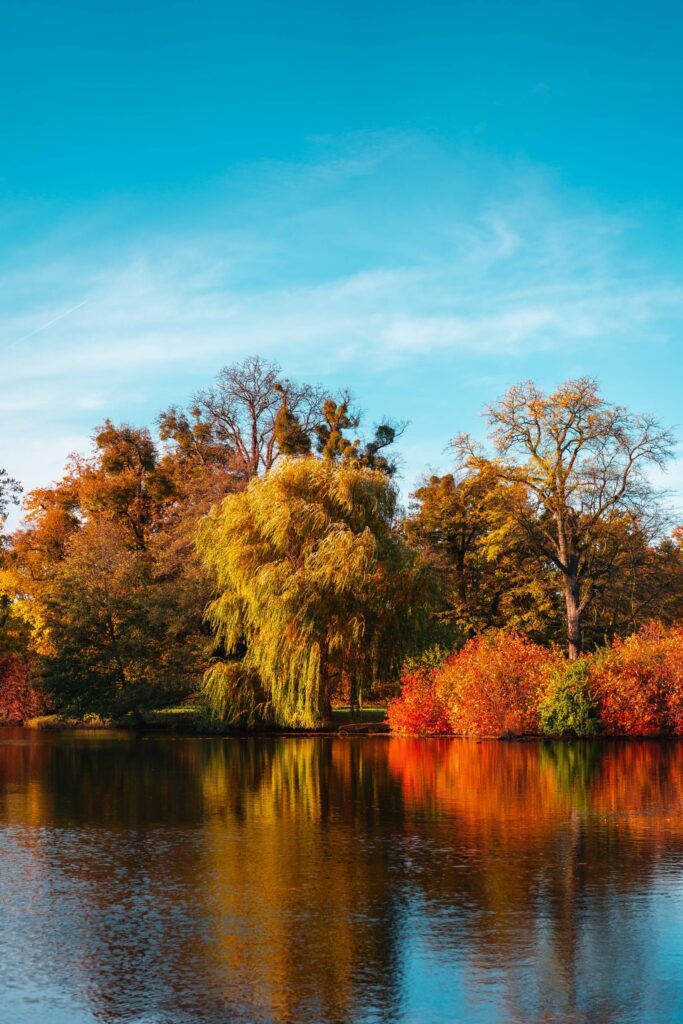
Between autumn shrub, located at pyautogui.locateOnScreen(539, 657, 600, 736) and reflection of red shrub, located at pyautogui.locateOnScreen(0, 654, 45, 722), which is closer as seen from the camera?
autumn shrub, located at pyautogui.locateOnScreen(539, 657, 600, 736)

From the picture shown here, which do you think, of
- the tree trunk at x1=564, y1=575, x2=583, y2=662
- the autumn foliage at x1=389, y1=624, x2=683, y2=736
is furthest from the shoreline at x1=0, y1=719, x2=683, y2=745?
the tree trunk at x1=564, y1=575, x2=583, y2=662

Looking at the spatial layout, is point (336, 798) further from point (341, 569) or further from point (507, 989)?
point (341, 569)

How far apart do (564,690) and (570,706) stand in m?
0.57

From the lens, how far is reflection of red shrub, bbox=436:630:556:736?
35656 mm

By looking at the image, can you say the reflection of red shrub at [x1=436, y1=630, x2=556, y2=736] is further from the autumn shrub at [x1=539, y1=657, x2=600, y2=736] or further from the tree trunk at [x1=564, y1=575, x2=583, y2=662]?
the tree trunk at [x1=564, y1=575, x2=583, y2=662]

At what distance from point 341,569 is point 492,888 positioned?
2815 cm

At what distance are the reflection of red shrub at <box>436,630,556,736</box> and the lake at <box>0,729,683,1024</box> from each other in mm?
14159

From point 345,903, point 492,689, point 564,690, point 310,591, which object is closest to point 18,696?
point 310,591

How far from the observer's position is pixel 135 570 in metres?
49.2

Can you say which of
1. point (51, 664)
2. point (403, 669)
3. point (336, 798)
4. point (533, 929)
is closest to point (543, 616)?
point (403, 669)

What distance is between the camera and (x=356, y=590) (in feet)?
129

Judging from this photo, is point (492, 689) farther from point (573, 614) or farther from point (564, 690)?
point (573, 614)

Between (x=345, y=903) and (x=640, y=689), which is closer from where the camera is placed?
(x=345, y=903)

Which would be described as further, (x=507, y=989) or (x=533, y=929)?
(x=533, y=929)
